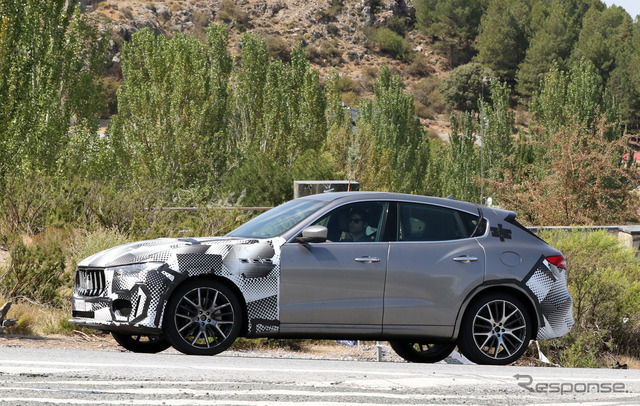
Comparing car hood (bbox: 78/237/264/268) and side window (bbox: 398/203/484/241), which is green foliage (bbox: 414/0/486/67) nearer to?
side window (bbox: 398/203/484/241)

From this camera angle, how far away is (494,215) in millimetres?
9281

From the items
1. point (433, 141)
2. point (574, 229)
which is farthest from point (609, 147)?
point (433, 141)

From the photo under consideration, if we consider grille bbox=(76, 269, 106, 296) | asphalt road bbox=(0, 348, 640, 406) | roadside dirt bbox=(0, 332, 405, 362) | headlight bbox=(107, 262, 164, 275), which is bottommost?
roadside dirt bbox=(0, 332, 405, 362)

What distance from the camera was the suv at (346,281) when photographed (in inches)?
327

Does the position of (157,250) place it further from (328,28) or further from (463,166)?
(328,28)

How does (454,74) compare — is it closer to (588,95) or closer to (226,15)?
(226,15)

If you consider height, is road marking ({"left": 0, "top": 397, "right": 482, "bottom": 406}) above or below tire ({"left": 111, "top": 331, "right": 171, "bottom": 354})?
above

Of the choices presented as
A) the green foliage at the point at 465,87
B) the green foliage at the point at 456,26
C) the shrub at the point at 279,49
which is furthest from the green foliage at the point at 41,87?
the green foliage at the point at 456,26

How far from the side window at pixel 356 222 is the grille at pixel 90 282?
1.99 m

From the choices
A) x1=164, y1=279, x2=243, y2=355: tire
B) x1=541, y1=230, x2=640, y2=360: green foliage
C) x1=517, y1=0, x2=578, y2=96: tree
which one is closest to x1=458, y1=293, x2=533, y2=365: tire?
x1=164, y1=279, x2=243, y2=355: tire

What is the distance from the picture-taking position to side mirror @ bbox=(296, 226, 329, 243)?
27.2ft

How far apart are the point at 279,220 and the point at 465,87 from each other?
119 m

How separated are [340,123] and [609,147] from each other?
19.2 metres

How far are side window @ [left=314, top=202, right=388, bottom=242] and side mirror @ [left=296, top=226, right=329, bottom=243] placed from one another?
0.26 m
